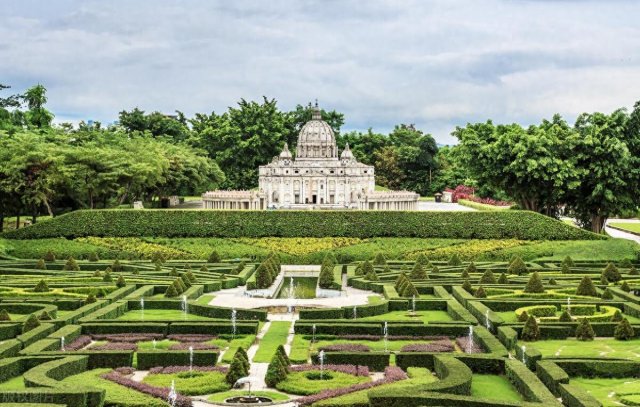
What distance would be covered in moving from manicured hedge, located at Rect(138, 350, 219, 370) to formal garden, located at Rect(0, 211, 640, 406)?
4 centimetres

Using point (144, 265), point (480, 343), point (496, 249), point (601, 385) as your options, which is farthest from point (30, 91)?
point (601, 385)

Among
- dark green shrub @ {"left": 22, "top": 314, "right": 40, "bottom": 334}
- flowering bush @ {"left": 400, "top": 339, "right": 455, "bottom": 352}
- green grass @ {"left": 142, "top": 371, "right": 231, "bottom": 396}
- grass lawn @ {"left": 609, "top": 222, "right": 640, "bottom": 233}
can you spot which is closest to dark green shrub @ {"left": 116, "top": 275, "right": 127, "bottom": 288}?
dark green shrub @ {"left": 22, "top": 314, "right": 40, "bottom": 334}

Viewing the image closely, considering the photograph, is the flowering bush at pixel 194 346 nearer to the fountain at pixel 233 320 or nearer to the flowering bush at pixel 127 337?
the flowering bush at pixel 127 337

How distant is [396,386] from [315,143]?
89.8 metres

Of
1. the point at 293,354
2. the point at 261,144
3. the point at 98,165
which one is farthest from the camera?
the point at 261,144

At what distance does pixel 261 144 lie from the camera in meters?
114

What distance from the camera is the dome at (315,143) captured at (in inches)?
4523

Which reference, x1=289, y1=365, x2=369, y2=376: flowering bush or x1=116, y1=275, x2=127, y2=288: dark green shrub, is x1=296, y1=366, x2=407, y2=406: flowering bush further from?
x1=116, y1=275, x2=127, y2=288: dark green shrub

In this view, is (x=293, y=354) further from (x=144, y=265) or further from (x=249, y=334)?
(x=144, y=265)

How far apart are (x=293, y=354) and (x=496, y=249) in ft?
102

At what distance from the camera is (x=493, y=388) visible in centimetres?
2622

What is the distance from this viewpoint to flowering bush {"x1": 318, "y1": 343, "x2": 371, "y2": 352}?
30477mm

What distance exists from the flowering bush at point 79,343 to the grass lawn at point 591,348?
15147mm

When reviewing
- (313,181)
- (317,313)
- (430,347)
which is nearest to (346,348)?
(430,347)
